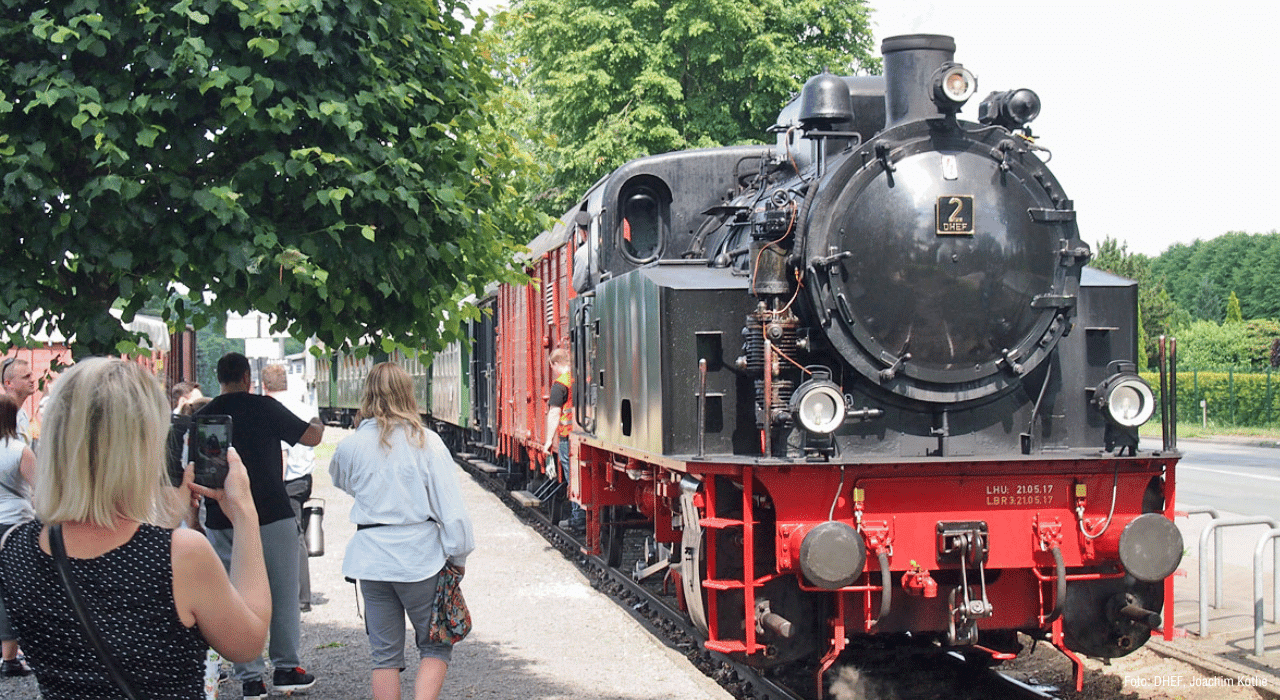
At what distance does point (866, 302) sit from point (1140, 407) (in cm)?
159

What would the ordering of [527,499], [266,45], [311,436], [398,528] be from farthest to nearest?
[527,499]
[311,436]
[398,528]
[266,45]

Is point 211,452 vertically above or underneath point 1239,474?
above

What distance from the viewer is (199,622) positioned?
265cm

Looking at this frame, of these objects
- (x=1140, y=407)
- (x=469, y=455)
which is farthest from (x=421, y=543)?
(x=469, y=455)

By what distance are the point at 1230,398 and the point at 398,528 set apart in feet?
119

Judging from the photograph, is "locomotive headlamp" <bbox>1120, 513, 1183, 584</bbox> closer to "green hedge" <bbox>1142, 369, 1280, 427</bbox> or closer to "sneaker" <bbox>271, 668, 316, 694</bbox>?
"sneaker" <bbox>271, 668, 316, 694</bbox>

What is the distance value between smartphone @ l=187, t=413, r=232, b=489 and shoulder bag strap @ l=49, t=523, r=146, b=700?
2.28 feet

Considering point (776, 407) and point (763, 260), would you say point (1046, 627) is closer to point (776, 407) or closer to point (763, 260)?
point (776, 407)

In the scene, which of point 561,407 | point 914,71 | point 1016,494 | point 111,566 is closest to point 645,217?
point 914,71

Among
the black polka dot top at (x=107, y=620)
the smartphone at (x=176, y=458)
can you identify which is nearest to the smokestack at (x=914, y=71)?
the smartphone at (x=176, y=458)

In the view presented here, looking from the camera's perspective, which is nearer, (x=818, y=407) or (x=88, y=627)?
(x=88, y=627)

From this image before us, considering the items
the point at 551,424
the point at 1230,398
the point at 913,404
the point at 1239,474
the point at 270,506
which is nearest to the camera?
the point at 270,506

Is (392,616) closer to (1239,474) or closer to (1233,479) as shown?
(1233,479)

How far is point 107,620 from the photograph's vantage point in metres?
2.56
